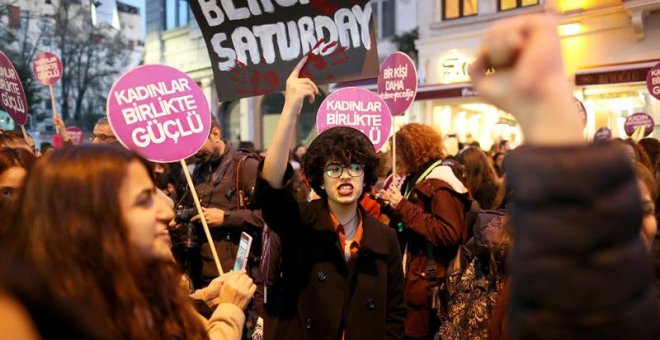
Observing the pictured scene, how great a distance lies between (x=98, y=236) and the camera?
1435 mm

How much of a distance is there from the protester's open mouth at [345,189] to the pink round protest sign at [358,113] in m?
2.60

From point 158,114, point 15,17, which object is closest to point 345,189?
point 158,114

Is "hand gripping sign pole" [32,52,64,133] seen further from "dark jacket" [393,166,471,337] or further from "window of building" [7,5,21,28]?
"window of building" [7,5,21,28]

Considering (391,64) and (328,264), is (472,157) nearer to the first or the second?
(391,64)

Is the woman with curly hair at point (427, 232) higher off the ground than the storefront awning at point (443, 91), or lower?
lower

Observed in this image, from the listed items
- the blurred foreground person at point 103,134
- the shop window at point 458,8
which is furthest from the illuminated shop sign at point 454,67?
the blurred foreground person at point 103,134

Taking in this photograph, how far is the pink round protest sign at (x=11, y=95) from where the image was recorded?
611 centimetres

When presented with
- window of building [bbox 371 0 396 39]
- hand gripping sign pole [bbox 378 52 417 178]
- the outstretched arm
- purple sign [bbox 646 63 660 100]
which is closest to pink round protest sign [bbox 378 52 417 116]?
hand gripping sign pole [bbox 378 52 417 178]

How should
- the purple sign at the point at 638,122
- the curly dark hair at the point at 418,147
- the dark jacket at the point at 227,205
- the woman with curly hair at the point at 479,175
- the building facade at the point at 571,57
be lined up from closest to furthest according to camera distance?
the dark jacket at the point at 227,205, the curly dark hair at the point at 418,147, the woman with curly hair at the point at 479,175, the purple sign at the point at 638,122, the building facade at the point at 571,57

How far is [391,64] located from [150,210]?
5.02 meters

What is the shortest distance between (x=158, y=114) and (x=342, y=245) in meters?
1.26

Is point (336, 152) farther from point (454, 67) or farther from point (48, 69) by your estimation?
point (454, 67)

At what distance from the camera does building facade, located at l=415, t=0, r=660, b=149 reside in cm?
1393

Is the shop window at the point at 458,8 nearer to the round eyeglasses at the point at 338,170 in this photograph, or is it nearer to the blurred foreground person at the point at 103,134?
the blurred foreground person at the point at 103,134
